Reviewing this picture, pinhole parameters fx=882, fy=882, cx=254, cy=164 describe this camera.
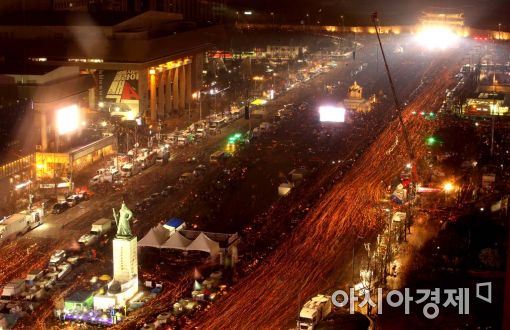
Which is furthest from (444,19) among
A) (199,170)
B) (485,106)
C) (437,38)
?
(199,170)

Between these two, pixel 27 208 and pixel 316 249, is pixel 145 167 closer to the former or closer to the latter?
pixel 27 208

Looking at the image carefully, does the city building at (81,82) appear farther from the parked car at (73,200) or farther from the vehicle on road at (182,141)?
the vehicle on road at (182,141)

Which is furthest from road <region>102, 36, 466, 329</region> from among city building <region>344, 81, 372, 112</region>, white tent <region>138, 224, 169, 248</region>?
white tent <region>138, 224, 169, 248</region>

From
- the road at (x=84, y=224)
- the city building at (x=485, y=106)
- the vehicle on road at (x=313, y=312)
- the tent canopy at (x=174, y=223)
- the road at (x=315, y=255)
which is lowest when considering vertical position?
the road at (x=84, y=224)

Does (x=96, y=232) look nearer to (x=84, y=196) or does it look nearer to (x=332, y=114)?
(x=84, y=196)

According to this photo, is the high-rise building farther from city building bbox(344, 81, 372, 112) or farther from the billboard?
city building bbox(344, 81, 372, 112)

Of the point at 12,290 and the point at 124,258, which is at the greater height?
the point at 124,258

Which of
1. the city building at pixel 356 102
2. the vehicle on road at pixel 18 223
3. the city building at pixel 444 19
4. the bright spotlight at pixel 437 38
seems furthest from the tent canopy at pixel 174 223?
the city building at pixel 444 19
